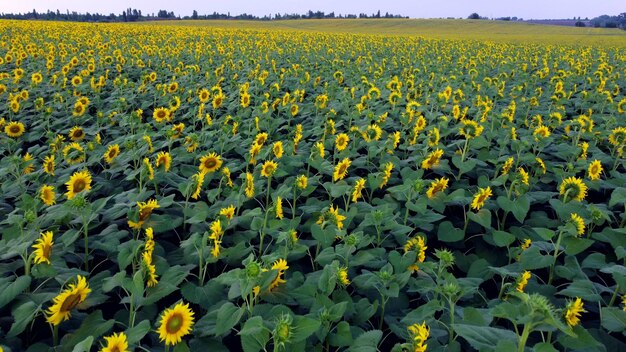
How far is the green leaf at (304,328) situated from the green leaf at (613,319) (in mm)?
1393

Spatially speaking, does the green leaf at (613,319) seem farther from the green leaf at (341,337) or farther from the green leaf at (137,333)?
the green leaf at (137,333)

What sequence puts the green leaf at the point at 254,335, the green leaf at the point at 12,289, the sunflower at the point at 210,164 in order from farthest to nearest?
the sunflower at the point at 210,164, the green leaf at the point at 12,289, the green leaf at the point at 254,335

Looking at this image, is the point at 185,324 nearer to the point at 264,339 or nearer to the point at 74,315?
the point at 264,339

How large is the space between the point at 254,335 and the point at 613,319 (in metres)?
1.65

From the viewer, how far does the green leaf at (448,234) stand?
2.99 metres

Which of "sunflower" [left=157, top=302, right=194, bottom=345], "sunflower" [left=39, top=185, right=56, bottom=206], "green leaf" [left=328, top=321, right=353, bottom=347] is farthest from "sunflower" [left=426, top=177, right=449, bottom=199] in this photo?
"sunflower" [left=39, top=185, right=56, bottom=206]

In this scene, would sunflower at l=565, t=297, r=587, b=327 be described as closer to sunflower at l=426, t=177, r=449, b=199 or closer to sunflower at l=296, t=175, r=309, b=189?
sunflower at l=426, t=177, r=449, b=199

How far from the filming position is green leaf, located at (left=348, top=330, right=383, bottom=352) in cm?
173

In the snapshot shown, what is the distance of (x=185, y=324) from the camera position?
1.81 metres

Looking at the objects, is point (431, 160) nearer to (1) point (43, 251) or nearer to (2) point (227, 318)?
(2) point (227, 318)

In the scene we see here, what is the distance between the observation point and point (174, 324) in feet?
5.91

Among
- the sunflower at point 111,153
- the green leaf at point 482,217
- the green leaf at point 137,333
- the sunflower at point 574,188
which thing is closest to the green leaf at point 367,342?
the green leaf at point 137,333

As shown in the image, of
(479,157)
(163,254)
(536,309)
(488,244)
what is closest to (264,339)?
(536,309)

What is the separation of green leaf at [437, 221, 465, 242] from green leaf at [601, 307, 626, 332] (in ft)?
3.32
